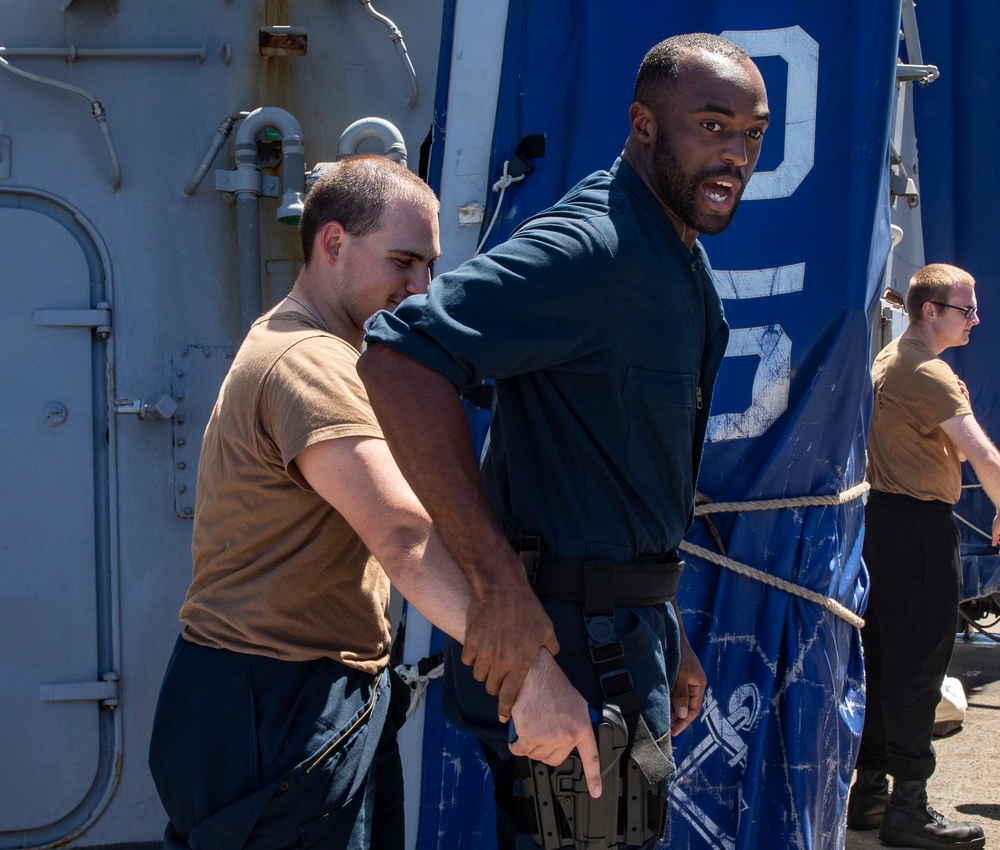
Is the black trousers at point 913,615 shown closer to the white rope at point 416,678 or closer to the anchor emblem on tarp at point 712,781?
the anchor emblem on tarp at point 712,781

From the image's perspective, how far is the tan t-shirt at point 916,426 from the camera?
3760 mm

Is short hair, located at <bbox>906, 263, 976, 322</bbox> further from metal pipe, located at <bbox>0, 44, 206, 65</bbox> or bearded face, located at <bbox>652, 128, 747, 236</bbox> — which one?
metal pipe, located at <bbox>0, 44, 206, 65</bbox>

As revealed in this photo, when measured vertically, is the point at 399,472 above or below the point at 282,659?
above

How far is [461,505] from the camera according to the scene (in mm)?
1377

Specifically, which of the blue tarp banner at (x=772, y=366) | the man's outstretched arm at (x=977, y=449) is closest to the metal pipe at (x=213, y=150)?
the blue tarp banner at (x=772, y=366)

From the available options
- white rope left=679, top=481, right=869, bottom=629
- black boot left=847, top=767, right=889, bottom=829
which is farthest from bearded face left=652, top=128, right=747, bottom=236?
black boot left=847, top=767, right=889, bottom=829

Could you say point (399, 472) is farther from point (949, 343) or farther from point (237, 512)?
point (949, 343)

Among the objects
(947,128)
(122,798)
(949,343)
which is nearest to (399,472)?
(122,798)

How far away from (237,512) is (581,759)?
711 mm

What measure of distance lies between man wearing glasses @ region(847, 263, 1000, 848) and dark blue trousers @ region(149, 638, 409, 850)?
2612mm

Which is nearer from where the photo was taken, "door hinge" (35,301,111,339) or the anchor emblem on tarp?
the anchor emblem on tarp

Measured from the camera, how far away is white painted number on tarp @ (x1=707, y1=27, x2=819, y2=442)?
8.86ft

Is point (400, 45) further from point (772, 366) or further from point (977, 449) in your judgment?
point (977, 449)

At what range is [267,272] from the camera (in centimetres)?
336
